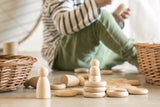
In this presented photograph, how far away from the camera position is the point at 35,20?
245cm

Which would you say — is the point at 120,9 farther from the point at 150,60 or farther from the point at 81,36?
the point at 150,60

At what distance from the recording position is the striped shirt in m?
1.38

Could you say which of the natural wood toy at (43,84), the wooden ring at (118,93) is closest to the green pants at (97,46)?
the wooden ring at (118,93)

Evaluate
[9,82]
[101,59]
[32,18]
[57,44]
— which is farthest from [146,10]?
[9,82]

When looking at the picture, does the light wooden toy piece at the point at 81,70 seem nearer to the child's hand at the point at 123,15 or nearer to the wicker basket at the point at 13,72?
the child's hand at the point at 123,15

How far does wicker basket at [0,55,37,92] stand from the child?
50 centimetres

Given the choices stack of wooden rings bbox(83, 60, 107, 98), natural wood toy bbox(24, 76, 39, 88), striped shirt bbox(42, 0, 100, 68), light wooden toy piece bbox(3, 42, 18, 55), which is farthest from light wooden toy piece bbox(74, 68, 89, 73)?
stack of wooden rings bbox(83, 60, 107, 98)

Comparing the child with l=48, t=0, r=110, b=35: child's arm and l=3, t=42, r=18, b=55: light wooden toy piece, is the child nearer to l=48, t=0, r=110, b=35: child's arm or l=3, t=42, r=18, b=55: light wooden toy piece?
l=48, t=0, r=110, b=35: child's arm

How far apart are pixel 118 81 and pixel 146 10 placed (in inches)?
38.0

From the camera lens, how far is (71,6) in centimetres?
152

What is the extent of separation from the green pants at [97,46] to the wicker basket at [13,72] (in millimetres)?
543

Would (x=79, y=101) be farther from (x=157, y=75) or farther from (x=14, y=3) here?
(x=14, y=3)

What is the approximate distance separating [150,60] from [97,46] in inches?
18.5

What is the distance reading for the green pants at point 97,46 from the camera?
4.57 feet
